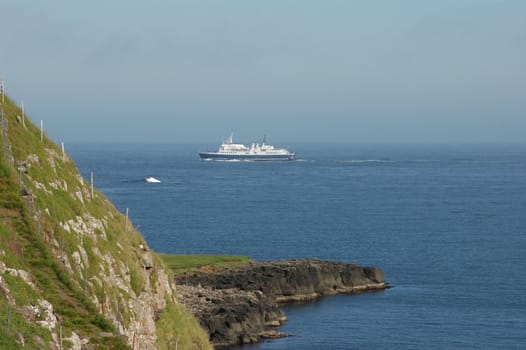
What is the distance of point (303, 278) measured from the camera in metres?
81.6

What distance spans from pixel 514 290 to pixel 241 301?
89.7 feet

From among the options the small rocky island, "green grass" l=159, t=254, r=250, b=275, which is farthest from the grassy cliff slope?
"green grass" l=159, t=254, r=250, b=275

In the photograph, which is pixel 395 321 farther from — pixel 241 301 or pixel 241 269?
pixel 241 269

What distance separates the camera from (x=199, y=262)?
282ft

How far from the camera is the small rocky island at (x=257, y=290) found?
6375 cm

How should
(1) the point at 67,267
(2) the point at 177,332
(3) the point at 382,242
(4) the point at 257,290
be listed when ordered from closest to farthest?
(1) the point at 67,267, (2) the point at 177,332, (4) the point at 257,290, (3) the point at 382,242

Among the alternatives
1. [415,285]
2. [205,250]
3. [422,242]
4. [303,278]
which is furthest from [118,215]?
[422,242]

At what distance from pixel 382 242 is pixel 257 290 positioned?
3941cm

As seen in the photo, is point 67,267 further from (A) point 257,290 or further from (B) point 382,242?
(B) point 382,242

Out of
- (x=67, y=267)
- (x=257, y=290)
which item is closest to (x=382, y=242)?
(x=257, y=290)

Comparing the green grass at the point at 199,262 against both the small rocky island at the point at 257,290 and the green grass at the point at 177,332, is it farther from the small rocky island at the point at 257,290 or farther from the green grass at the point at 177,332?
the green grass at the point at 177,332

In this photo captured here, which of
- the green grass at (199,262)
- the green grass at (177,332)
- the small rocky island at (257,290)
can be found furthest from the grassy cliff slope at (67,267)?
the green grass at (199,262)

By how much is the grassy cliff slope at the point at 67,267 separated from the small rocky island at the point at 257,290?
28.6m

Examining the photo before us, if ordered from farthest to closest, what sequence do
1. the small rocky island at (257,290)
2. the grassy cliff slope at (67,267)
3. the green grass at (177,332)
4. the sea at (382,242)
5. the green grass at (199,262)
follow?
the green grass at (199,262), the sea at (382,242), the small rocky island at (257,290), the green grass at (177,332), the grassy cliff slope at (67,267)
